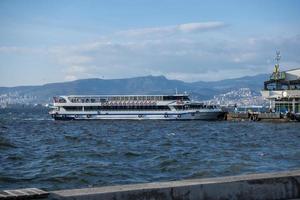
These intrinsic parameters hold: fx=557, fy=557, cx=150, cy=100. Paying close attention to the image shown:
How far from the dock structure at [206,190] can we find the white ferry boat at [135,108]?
81.2 m

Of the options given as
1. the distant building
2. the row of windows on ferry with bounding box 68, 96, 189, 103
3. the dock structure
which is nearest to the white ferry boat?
the row of windows on ferry with bounding box 68, 96, 189, 103

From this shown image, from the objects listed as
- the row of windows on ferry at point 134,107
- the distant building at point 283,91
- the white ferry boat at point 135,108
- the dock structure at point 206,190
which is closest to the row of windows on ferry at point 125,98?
the white ferry boat at point 135,108

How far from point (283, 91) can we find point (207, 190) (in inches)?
3392

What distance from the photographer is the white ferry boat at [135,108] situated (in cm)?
9088

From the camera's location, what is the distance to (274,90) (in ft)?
309

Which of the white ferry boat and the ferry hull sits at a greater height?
the white ferry boat

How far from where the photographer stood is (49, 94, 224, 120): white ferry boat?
9088 cm

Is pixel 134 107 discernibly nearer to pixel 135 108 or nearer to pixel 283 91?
pixel 135 108

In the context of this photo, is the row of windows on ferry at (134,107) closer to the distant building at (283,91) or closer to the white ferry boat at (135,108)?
the white ferry boat at (135,108)

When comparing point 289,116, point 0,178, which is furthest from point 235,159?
point 289,116

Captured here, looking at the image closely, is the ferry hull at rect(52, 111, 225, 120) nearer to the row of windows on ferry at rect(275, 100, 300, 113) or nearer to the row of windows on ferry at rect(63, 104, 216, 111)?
the row of windows on ferry at rect(63, 104, 216, 111)

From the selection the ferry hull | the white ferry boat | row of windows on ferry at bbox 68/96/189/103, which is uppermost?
row of windows on ferry at bbox 68/96/189/103

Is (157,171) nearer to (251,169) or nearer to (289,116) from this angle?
(251,169)

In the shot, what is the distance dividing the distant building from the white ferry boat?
890 cm
